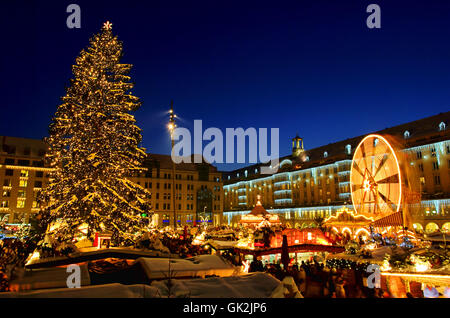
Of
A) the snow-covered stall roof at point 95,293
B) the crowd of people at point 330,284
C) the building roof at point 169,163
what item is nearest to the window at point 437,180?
the crowd of people at point 330,284

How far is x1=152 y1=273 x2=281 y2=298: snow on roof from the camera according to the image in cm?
483

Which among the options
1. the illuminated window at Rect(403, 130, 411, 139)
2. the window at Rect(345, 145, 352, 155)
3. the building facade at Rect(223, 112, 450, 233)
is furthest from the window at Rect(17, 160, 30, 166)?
the illuminated window at Rect(403, 130, 411, 139)

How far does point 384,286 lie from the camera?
11102 millimetres

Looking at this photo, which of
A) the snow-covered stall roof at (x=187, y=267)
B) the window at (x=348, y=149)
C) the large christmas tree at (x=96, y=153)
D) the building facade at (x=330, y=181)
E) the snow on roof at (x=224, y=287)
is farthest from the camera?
the window at (x=348, y=149)

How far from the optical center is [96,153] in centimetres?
1706

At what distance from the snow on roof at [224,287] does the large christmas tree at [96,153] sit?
498 inches

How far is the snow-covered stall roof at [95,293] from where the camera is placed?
4.06 m

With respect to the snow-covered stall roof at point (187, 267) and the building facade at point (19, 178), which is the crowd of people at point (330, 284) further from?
the building facade at point (19, 178)

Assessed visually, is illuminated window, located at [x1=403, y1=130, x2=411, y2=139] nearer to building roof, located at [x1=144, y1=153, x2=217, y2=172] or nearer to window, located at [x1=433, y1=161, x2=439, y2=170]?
window, located at [x1=433, y1=161, x2=439, y2=170]

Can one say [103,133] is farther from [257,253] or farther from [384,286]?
[384,286]
